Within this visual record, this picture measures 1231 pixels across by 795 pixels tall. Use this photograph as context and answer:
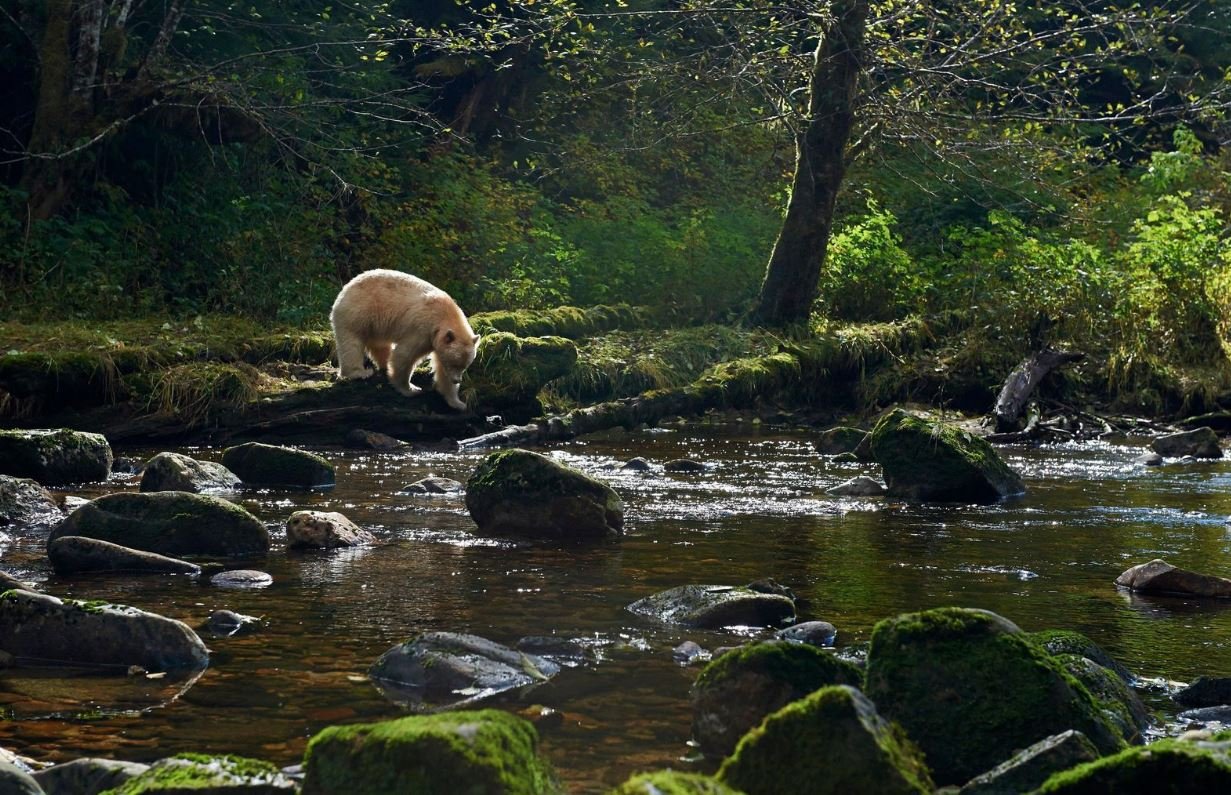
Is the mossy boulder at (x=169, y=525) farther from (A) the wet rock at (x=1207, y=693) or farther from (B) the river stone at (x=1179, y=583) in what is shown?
(A) the wet rock at (x=1207, y=693)

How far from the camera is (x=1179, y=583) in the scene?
284 inches

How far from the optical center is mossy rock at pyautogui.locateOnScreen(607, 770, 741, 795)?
10.8ft

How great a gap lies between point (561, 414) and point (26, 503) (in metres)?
6.51

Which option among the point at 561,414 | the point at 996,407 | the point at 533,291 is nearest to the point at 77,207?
the point at 533,291

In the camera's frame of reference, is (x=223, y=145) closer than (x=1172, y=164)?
Yes

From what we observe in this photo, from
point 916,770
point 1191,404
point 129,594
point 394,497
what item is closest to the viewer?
point 916,770

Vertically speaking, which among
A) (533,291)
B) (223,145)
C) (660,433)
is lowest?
(660,433)

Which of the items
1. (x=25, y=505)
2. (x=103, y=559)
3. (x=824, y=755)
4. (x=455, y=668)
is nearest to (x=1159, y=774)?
(x=824, y=755)

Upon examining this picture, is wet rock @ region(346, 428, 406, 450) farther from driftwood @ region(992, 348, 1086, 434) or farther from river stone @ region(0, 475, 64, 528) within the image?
driftwood @ region(992, 348, 1086, 434)

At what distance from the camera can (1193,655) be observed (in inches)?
236

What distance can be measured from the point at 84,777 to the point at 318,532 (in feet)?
13.1

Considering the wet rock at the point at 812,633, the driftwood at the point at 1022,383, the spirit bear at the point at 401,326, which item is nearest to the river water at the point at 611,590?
the wet rock at the point at 812,633

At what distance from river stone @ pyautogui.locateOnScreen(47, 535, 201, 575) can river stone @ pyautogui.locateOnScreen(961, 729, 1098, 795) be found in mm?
4425

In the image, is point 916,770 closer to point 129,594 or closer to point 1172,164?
point 129,594
